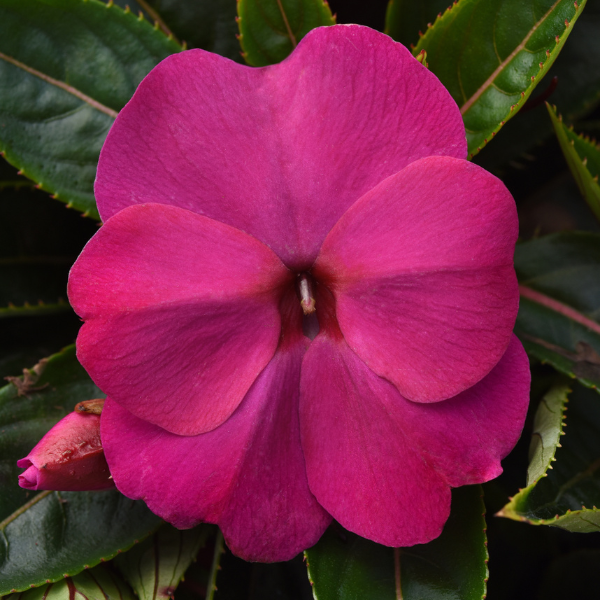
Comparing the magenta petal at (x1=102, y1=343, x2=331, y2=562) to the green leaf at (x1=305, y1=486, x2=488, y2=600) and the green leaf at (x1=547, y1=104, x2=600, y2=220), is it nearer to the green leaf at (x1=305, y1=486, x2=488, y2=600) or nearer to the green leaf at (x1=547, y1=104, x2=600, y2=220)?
the green leaf at (x1=305, y1=486, x2=488, y2=600)

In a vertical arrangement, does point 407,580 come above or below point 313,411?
below

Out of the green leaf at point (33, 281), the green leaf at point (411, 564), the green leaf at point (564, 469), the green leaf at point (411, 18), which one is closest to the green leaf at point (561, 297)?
the green leaf at point (564, 469)

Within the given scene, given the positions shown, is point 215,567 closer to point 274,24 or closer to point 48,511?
point 48,511

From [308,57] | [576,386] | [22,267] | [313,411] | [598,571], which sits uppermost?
[308,57]

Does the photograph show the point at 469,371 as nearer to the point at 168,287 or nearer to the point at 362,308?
the point at 362,308

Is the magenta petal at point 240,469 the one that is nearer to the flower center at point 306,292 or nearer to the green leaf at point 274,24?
the flower center at point 306,292

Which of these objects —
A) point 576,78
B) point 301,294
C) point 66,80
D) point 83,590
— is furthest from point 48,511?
point 576,78

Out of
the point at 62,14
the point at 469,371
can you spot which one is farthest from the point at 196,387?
the point at 62,14

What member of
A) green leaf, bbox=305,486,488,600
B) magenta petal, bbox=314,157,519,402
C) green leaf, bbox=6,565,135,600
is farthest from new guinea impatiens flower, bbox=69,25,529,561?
green leaf, bbox=6,565,135,600
